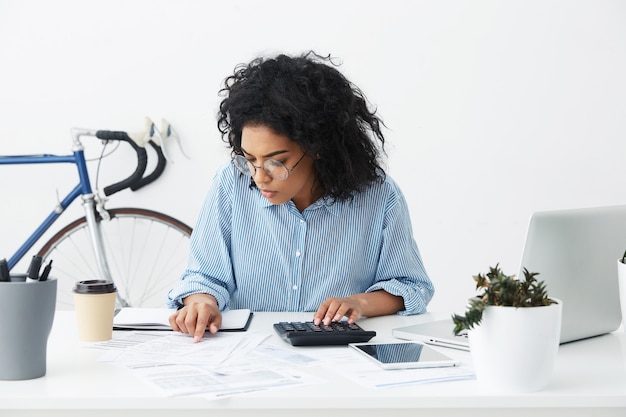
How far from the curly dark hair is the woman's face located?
0.02 m

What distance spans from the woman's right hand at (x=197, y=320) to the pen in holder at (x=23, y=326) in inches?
12.3

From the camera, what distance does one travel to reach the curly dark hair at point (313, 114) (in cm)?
174

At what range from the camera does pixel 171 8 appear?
3.25 metres

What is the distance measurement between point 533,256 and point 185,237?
219cm

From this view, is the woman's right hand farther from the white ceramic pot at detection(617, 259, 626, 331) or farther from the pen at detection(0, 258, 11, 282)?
the white ceramic pot at detection(617, 259, 626, 331)

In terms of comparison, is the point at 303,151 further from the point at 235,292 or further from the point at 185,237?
the point at 185,237

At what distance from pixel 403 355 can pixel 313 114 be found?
0.68m

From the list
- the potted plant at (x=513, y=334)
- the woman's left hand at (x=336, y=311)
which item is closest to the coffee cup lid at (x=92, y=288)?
the woman's left hand at (x=336, y=311)

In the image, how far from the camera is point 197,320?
1.43m

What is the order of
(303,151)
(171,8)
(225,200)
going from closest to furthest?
1. (303,151)
2. (225,200)
3. (171,8)

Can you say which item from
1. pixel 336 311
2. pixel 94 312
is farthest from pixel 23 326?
pixel 336 311

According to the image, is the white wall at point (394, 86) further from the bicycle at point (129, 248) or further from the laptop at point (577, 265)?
the laptop at point (577, 265)

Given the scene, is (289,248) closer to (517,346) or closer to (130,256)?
(517,346)

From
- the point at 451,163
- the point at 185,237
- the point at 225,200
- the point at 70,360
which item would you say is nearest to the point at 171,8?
the point at 185,237
